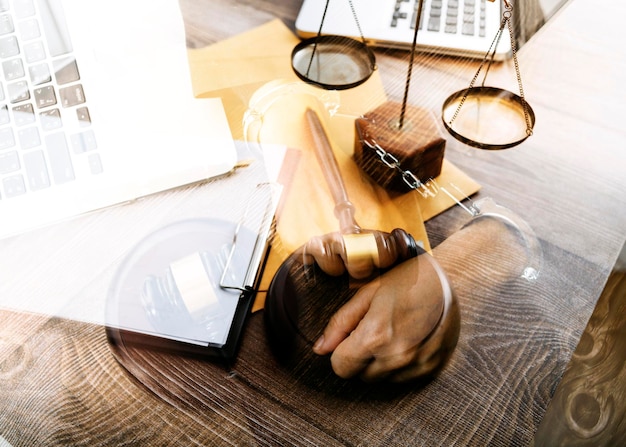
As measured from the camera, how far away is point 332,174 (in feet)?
1.81

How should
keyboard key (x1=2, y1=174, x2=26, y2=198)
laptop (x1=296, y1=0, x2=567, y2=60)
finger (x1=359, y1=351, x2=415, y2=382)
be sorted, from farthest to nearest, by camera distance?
1. laptop (x1=296, y1=0, x2=567, y2=60)
2. keyboard key (x1=2, y1=174, x2=26, y2=198)
3. finger (x1=359, y1=351, x2=415, y2=382)

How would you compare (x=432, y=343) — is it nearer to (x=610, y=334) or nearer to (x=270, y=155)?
(x=610, y=334)

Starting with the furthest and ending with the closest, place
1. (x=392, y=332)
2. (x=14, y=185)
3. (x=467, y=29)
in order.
Answer: (x=467, y=29)
(x=14, y=185)
(x=392, y=332)

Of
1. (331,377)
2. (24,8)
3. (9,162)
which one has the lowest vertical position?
(331,377)

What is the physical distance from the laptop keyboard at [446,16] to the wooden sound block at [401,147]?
7.8 inches

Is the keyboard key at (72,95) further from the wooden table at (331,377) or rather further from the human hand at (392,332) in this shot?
the human hand at (392,332)

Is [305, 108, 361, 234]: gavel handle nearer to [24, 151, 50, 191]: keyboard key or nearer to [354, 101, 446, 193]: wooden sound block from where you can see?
[354, 101, 446, 193]: wooden sound block

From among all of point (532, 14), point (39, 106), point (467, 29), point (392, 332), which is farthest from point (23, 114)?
point (532, 14)

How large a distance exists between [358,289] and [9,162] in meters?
0.37

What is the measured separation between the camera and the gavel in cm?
43

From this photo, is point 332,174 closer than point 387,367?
No

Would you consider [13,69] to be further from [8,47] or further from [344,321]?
[344,321]

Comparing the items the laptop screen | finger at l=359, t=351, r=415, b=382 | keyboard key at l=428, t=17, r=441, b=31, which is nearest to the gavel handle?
finger at l=359, t=351, r=415, b=382

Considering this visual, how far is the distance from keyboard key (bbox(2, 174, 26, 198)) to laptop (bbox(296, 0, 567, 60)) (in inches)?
16.4
